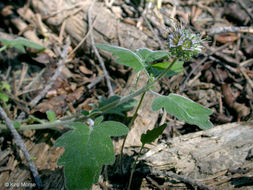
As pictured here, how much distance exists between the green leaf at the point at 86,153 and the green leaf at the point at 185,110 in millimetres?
463

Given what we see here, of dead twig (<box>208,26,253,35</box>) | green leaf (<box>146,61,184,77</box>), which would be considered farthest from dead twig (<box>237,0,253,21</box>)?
green leaf (<box>146,61,184,77</box>)

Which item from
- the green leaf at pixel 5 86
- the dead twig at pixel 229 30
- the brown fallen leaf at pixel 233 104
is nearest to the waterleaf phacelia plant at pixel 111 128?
the green leaf at pixel 5 86

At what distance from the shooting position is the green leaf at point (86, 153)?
165 centimetres

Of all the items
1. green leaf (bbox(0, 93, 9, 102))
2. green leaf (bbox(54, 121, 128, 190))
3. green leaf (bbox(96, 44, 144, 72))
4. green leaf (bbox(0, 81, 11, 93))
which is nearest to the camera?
green leaf (bbox(54, 121, 128, 190))

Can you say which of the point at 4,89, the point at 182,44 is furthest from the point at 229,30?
the point at 4,89

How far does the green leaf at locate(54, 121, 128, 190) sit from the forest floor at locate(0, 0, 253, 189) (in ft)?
2.10

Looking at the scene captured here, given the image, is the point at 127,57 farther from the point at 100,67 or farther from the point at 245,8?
the point at 245,8

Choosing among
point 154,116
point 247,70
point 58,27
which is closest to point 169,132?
point 154,116

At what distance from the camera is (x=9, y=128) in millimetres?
2357

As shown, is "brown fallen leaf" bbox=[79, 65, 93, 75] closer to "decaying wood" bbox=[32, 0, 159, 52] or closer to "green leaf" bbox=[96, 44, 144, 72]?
"decaying wood" bbox=[32, 0, 159, 52]

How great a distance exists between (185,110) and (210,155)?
1.66 feet

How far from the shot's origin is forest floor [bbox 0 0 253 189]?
2.76m

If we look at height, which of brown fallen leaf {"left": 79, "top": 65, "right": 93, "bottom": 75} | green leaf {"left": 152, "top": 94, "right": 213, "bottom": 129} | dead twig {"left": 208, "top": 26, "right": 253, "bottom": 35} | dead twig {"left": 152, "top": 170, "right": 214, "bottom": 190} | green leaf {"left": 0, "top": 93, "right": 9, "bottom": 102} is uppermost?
dead twig {"left": 208, "top": 26, "right": 253, "bottom": 35}

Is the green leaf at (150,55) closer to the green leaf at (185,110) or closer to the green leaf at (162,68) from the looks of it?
the green leaf at (162,68)
